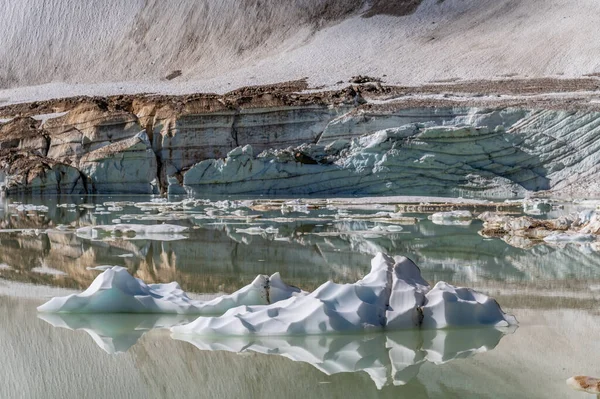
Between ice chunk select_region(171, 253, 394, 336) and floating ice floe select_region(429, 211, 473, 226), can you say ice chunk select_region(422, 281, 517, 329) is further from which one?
floating ice floe select_region(429, 211, 473, 226)

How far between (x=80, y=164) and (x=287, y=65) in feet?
41.0

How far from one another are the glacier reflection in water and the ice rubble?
0.07 meters

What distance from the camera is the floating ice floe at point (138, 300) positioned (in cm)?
585

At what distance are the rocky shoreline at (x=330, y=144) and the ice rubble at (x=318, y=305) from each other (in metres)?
16.0

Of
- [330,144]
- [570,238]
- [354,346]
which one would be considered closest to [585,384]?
[354,346]

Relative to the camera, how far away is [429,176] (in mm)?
21703

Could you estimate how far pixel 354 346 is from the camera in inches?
196

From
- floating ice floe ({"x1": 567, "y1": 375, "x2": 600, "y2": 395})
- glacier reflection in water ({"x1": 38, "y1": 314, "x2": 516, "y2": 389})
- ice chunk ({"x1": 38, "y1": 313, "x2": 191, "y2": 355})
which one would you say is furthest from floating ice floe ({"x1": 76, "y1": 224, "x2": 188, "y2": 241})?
floating ice floe ({"x1": 567, "y1": 375, "x2": 600, "y2": 395})

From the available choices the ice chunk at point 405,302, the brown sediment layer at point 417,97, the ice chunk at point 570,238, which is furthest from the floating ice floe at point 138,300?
the brown sediment layer at point 417,97

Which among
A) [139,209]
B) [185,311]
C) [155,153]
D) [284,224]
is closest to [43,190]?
[155,153]

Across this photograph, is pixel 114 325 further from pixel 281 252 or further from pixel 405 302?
pixel 281 252

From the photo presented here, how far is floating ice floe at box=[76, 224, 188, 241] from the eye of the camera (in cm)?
1162

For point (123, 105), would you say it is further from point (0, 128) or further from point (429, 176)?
point (429, 176)

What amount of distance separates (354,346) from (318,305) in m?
0.39
